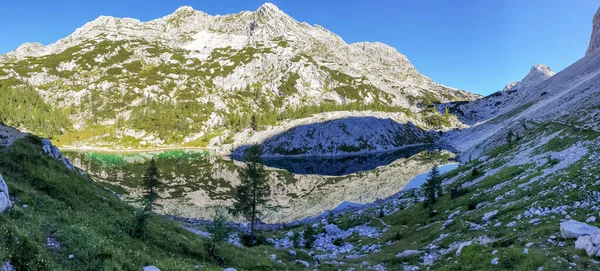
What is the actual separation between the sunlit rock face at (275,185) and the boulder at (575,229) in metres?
51.7

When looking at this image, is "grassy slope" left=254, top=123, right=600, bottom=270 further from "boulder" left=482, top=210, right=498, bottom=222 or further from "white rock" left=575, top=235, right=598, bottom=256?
"boulder" left=482, top=210, right=498, bottom=222

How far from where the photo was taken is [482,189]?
40844mm

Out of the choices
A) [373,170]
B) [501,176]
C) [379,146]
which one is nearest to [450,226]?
[501,176]

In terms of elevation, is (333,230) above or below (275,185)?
above

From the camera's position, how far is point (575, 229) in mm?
16844

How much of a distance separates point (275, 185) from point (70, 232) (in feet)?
273

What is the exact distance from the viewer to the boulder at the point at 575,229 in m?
16.4

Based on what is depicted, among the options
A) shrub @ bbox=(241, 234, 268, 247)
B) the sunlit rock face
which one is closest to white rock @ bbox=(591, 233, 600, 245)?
shrub @ bbox=(241, 234, 268, 247)

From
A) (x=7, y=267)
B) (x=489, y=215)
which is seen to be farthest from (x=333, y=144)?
(x=7, y=267)

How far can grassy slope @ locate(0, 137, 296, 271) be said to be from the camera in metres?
11.0

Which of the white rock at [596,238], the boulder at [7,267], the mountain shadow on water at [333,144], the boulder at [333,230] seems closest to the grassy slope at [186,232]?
the boulder at [7,267]

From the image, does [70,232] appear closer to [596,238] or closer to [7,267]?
[7,267]

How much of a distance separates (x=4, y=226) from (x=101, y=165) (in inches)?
5413

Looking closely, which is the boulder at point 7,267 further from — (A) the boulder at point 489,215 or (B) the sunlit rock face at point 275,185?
(B) the sunlit rock face at point 275,185
